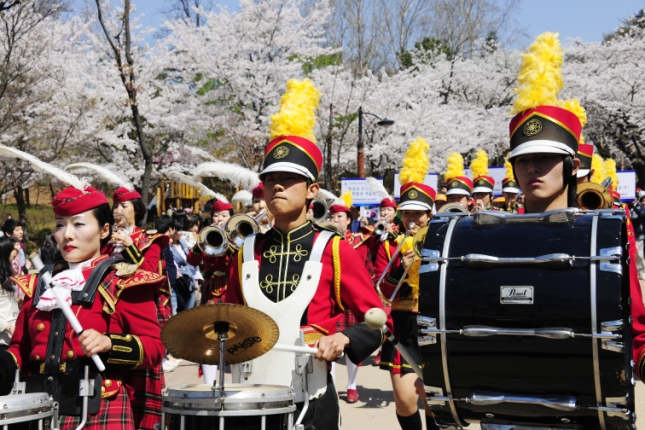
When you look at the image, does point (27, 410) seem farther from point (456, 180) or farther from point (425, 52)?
point (425, 52)

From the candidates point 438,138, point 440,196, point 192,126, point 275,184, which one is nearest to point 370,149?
point 438,138

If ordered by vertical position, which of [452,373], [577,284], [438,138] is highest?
[438,138]

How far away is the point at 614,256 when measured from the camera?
8.91 ft

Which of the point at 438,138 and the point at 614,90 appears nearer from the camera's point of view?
the point at 438,138

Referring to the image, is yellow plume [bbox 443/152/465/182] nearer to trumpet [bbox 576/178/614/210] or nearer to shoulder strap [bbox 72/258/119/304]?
trumpet [bbox 576/178/614/210]

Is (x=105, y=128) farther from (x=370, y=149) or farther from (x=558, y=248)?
(x=558, y=248)

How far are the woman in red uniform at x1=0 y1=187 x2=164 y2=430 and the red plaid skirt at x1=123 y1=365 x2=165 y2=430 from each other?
0.50ft

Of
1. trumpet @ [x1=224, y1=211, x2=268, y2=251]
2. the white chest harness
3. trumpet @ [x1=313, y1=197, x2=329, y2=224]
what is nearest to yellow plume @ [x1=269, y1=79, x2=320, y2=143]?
the white chest harness

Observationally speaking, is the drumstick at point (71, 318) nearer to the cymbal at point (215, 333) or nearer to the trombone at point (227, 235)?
the cymbal at point (215, 333)

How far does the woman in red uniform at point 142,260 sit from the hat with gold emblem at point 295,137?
932 millimetres

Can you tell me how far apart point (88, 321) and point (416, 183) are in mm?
4266

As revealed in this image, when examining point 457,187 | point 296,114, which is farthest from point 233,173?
point 296,114

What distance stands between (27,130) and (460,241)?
20.4 meters

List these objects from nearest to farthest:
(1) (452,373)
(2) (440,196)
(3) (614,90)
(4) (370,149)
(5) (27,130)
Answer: (1) (452,373) → (2) (440,196) → (5) (27,130) → (4) (370,149) → (3) (614,90)
